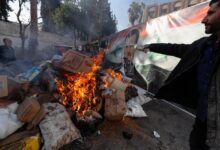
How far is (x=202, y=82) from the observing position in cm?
175

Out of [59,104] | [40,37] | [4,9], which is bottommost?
[59,104]

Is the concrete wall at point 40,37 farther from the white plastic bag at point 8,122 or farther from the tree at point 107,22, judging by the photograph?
the white plastic bag at point 8,122

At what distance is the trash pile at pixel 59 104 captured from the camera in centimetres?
290

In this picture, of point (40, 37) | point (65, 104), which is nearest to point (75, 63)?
point (65, 104)

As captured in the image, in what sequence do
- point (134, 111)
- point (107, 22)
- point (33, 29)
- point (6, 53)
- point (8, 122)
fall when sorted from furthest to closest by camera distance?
point (107, 22)
point (33, 29)
point (6, 53)
point (134, 111)
point (8, 122)

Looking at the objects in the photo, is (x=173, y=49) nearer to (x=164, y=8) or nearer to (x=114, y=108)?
(x=114, y=108)

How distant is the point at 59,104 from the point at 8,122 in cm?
101

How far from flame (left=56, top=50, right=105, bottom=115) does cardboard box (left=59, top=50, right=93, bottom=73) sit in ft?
0.44

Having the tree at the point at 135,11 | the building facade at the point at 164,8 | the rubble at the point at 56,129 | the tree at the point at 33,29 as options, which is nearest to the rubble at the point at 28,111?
the rubble at the point at 56,129

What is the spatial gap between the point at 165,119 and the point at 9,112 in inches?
138

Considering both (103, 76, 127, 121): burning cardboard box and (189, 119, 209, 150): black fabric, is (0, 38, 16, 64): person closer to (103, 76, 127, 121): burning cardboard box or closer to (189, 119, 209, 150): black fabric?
(103, 76, 127, 121): burning cardboard box

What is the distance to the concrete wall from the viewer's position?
16.6 metres

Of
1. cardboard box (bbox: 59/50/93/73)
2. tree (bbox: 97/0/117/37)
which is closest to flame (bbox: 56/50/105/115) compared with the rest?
cardboard box (bbox: 59/50/93/73)

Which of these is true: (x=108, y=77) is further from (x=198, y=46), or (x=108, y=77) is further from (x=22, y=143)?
(x=198, y=46)
